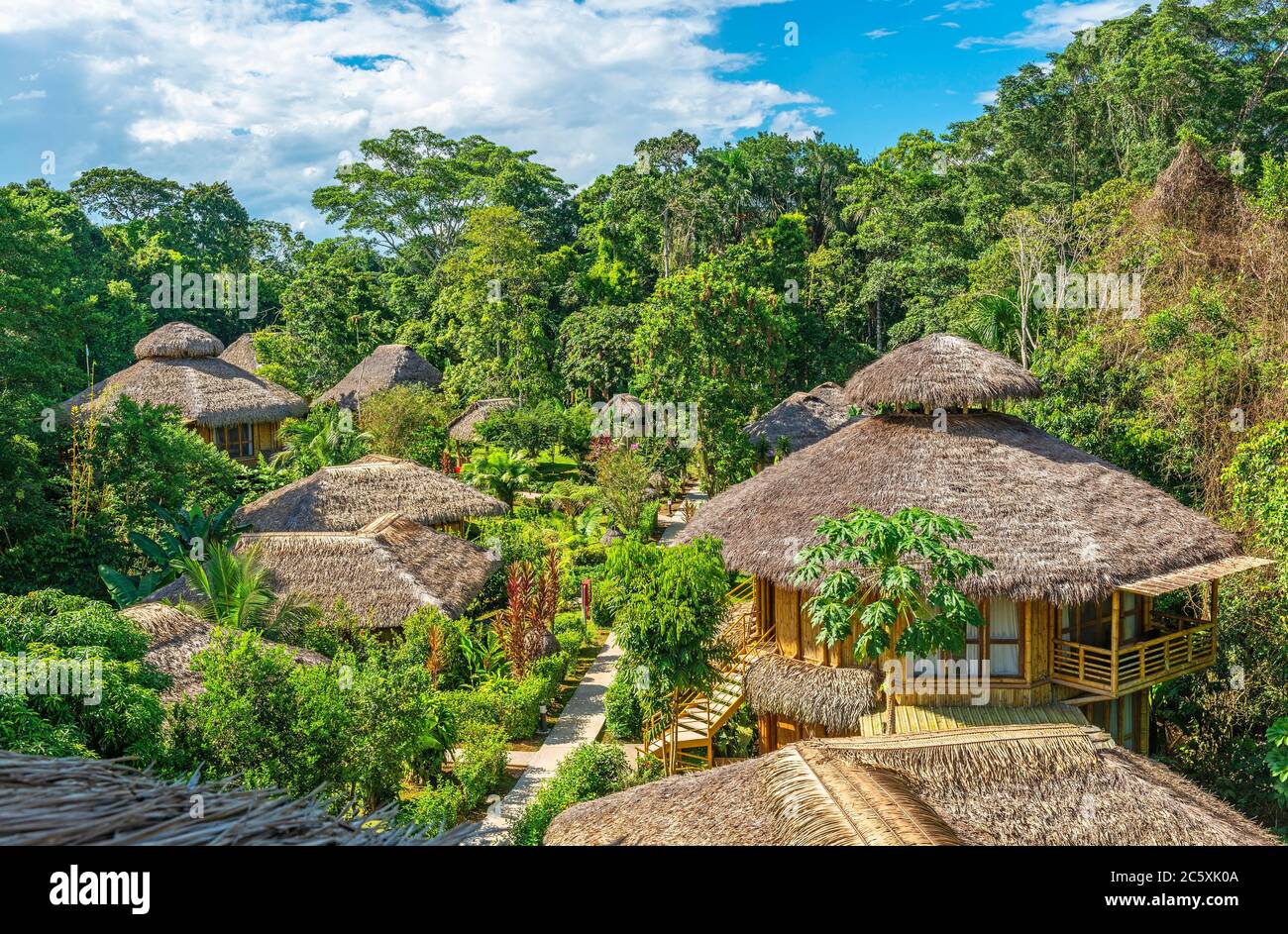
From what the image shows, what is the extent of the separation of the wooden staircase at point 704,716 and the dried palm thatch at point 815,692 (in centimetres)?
56

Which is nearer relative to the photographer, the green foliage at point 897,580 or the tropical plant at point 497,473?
the green foliage at point 897,580

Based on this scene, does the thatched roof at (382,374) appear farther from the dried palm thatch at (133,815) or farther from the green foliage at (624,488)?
the dried palm thatch at (133,815)

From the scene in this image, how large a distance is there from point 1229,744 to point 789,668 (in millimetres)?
6866

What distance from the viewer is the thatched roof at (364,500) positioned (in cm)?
1947

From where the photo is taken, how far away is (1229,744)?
46.9 feet

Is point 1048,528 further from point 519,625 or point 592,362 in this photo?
point 592,362

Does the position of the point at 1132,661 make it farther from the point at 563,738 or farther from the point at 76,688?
the point at 76,688

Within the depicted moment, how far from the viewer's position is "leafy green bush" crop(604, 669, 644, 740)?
14.4 m

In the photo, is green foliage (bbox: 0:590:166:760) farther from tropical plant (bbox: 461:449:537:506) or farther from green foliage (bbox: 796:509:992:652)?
tropical plant (bbox: 461:449:537:506)

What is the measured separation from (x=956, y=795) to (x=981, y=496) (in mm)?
5462

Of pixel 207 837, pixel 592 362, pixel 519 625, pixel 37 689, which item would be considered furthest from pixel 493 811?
pixel 592 362

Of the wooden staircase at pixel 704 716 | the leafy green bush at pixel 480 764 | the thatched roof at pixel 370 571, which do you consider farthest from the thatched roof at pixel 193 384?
the wooden staircase at pixel 704 716

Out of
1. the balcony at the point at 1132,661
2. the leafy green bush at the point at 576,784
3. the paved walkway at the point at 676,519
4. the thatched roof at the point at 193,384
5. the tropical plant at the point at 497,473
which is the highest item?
the thatched roof at the point at 193,384
